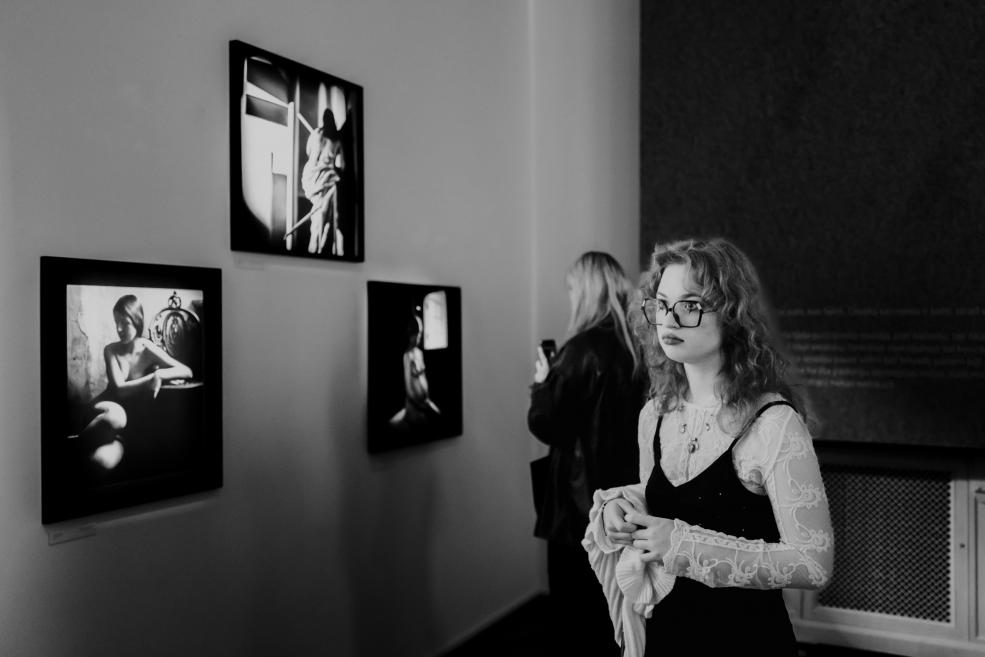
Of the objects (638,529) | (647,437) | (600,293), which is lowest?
(638,529)

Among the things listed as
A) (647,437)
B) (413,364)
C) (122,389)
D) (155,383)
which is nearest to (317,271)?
(413,364)

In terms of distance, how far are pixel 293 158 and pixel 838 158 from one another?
2458 mm

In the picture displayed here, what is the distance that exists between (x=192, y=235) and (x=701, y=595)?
1851 mm

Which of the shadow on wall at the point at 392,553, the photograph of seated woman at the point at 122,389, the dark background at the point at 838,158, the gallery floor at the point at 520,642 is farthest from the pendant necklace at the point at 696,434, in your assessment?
the gallery floor at the point at 520,642

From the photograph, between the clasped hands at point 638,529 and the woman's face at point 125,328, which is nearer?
the clasped hands at point 638,529

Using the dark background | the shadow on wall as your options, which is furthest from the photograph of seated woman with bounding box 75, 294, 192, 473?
the dark background

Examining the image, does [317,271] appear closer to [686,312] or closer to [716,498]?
[686,312]

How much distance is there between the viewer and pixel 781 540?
1519 millimetres

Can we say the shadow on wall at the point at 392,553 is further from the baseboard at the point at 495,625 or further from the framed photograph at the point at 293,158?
the framed photograph at the point at 293,158

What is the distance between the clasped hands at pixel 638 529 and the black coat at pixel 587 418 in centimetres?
136

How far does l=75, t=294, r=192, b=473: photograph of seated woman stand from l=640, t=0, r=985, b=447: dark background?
2.53 m

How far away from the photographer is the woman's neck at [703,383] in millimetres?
1674

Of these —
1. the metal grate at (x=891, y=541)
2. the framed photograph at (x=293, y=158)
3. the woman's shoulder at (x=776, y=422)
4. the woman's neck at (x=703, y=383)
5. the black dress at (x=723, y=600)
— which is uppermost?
the framed photograph at (x=293, y=158)

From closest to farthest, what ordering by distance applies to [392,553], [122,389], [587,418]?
[122,389] → [587,418] → [392,553]
